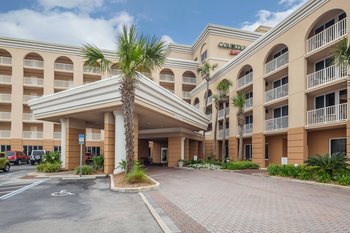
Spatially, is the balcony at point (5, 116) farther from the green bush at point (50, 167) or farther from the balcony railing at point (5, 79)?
the green bush at point (50, 167)

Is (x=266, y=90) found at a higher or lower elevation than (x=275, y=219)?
higher

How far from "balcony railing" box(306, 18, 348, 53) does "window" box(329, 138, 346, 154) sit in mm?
6739

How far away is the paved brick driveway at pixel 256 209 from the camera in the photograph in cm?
704

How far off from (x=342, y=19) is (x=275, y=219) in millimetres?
17153

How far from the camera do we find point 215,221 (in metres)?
7.49

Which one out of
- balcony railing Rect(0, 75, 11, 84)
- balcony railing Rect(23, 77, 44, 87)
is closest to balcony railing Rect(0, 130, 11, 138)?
balcony railing Rect(0, 75, 11, 84)

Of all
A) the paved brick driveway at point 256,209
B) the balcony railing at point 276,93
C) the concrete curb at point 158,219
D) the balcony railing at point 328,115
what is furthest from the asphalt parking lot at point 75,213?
the balcony railing at point 276,93

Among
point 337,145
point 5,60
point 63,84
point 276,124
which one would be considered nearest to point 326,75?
point 337,145

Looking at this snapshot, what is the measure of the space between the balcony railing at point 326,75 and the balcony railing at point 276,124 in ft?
13.2

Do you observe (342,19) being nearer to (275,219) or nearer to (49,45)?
(275,219)

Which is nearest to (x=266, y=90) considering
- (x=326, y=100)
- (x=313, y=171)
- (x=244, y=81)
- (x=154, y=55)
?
(x=244, y=81)

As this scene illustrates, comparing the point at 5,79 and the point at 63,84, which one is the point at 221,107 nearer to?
the point at 63,84

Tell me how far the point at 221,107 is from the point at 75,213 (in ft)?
104

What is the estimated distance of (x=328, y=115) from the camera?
19.9 m
